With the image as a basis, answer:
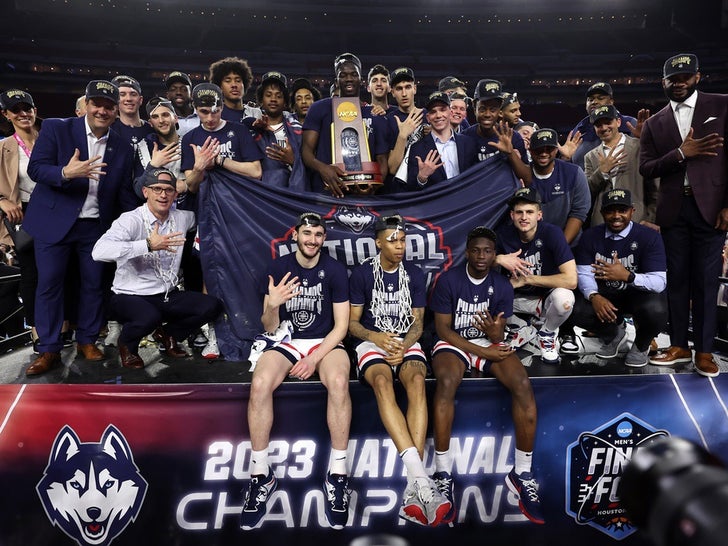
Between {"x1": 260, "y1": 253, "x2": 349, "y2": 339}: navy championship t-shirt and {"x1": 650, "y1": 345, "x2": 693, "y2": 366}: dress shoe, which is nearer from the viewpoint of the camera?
{"x1": 260, "y1": 253, "x2": 349, "y2": 339}: navy championship t-shirt

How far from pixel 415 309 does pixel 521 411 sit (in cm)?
87

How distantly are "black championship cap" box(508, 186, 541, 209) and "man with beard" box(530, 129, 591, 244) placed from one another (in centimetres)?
31

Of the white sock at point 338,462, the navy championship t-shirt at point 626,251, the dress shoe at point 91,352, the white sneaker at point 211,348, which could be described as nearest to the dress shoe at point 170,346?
the white sneaker at point 211,348

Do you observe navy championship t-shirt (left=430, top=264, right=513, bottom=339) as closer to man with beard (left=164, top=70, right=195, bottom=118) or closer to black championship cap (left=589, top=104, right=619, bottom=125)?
black championship cap (left=589, top=104, right=619, bottom=125)

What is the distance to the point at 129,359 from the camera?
3.46 metres

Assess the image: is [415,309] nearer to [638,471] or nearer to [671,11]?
[638,471]

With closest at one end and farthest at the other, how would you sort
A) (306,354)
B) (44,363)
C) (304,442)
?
1. (304,442)
2. (306,354)
3. (44,363)

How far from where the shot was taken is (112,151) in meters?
3.61

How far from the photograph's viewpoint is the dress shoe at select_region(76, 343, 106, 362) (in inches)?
141

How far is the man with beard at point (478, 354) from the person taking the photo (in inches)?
113

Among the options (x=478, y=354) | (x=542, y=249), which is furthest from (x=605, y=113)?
(x=478, y=354)

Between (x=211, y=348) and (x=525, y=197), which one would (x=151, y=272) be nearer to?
(x=211, y=348)

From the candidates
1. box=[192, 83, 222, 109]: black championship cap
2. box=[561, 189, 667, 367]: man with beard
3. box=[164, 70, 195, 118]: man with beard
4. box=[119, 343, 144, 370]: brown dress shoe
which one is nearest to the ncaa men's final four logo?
box=[561, 189, 667, 367]: man with beard

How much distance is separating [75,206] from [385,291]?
2.19 meters
